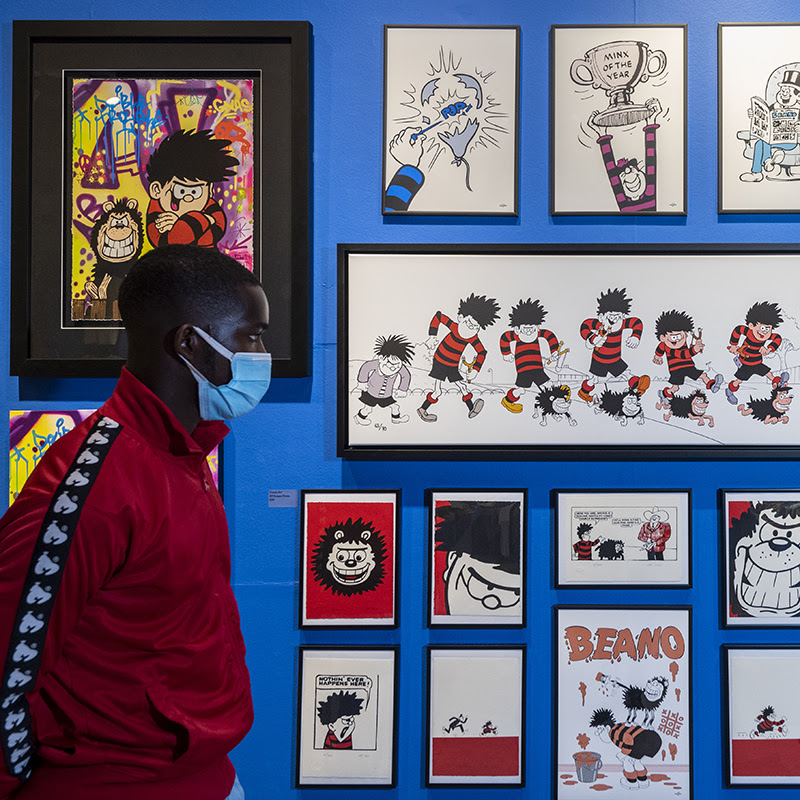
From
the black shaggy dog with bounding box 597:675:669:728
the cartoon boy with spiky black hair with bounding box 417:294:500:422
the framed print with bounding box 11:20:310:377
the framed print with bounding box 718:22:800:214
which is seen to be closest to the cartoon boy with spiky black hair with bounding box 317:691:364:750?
the black shaggy dog with bounding box 597:675:669:728

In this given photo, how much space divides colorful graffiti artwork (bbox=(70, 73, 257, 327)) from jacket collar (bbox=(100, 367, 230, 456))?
743 mm

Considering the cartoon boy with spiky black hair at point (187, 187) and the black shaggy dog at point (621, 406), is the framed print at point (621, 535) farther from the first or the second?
the cartoon boy with spiky black hair at point (187, 187)

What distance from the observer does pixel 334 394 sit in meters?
1.68

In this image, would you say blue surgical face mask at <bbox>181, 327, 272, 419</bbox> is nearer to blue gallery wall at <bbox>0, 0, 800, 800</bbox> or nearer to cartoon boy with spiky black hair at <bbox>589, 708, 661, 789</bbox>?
blue gallery wall at <bbox>0, 0, 800, 800</bbox>

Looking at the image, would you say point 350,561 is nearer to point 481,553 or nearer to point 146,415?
point 481,553

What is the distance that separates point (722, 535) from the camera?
5.47 ft

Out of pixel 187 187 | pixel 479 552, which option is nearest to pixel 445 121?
pixel 187 187

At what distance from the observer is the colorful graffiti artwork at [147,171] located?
1.65 meters

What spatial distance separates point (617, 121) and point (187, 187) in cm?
103

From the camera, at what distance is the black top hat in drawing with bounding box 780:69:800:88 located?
1.66 m

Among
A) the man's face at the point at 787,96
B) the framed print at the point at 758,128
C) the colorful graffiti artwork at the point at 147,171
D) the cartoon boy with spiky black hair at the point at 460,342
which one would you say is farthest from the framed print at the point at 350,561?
the man's face at the point at 787,96

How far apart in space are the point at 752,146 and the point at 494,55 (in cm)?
65

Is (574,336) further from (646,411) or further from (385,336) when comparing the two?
(385,336)

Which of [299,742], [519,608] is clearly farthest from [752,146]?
[299,742]
